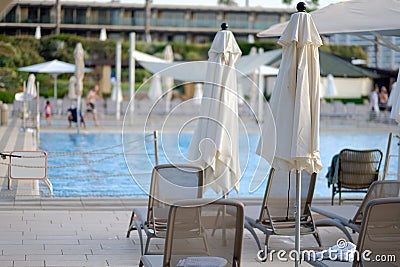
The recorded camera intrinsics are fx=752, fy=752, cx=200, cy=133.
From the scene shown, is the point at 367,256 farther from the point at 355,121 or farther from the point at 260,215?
the point at 355,121

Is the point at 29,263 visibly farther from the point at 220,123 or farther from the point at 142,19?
the point at 142,19

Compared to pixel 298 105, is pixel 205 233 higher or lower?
lower

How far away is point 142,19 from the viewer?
50500 mm

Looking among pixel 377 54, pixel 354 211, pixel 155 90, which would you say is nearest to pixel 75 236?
pixel 354 211

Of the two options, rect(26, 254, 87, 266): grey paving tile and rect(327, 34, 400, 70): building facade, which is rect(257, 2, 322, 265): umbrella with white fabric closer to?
rect(26, 254, 87, 266): grey paving tile

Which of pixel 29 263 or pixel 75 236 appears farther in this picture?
pixel 75 236

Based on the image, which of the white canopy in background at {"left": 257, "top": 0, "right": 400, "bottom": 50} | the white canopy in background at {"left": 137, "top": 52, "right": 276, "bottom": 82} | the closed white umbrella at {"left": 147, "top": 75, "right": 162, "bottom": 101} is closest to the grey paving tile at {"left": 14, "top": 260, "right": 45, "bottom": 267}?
the white canopy in background at {"left": 257, "top": 0, "right": 400, "bottom": 50}

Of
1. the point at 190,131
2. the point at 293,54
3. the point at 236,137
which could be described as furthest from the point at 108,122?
the point at 293,54

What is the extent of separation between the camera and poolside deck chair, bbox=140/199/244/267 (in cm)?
441

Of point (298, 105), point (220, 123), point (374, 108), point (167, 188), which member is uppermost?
point (298, 105)

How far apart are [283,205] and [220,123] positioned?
42.9 inches

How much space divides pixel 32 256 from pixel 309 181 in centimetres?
248

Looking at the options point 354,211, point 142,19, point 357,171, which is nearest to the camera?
point 354,211

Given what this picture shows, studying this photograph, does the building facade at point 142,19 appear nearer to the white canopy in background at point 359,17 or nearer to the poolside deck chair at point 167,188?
the white canopy in background at point 359,17
